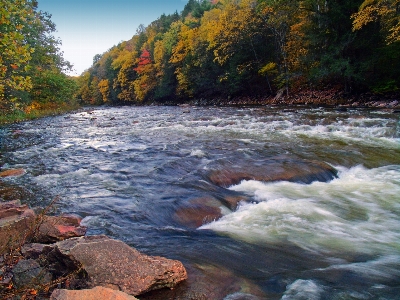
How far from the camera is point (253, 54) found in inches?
1372

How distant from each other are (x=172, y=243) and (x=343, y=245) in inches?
101

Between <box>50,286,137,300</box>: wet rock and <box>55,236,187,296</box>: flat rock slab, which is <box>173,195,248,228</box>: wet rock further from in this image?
<box>50,286,137,300</box>: wet rock

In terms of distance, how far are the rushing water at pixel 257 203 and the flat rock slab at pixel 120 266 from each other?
0.60 metres

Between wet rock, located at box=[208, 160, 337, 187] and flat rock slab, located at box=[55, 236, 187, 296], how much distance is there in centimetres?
394

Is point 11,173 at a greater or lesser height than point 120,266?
lesser

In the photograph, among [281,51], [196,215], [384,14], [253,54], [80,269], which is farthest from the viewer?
[253,54]

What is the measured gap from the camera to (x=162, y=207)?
581 centimetres

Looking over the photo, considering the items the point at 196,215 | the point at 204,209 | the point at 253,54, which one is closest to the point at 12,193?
the point at 196,215

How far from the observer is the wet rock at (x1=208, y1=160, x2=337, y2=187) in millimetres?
7273

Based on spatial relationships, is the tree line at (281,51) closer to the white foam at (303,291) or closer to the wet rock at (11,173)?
the white foam at (303,291)

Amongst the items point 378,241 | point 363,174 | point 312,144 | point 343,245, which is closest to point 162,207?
point 343,245

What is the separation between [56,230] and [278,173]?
17.3ft

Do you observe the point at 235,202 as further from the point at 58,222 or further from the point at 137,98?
the point at 137,98

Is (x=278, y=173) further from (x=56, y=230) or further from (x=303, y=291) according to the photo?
(x=56, y=230)
